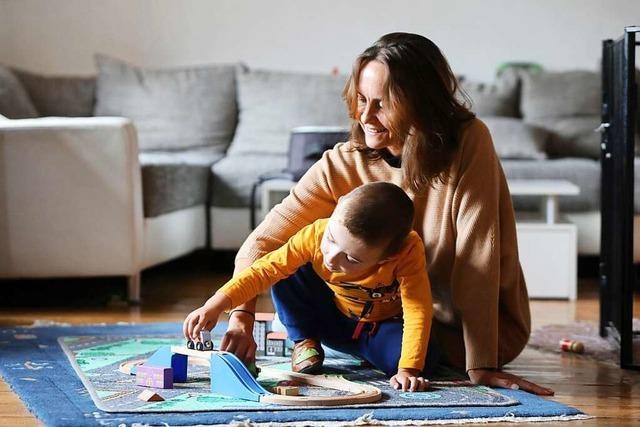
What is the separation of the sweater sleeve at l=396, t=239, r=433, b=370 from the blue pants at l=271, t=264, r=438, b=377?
4.9 inches

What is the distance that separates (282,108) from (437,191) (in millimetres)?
2254

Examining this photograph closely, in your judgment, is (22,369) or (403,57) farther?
(22,369)

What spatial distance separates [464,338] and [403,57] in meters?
0.52

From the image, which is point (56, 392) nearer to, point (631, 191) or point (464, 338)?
point (464, 338)

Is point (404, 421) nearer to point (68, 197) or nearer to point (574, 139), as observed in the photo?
point (68, 197)

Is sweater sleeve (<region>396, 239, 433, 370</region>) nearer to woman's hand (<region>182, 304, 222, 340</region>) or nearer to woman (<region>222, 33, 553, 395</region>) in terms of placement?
woman (<region>222, 33, 553, 395</region>)

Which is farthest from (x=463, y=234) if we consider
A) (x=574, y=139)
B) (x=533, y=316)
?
(x=574, y=139)

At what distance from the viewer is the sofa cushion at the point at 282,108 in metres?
4.12

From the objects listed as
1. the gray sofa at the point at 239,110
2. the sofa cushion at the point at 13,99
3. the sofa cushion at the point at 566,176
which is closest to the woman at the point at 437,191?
the sofa cushion at the point at 566,176

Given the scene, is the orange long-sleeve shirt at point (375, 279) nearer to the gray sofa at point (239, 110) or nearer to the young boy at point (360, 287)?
the young boy at point (360, 287)

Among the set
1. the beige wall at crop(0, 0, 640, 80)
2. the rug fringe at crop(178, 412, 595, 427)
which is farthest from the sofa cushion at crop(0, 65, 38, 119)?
the rug fringe at crop(178, 412, 595, 427)

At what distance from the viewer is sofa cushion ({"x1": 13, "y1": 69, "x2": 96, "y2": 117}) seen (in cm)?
418

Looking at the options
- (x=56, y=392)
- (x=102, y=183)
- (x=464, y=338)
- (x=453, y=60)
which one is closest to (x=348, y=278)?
(x=464, y=338)

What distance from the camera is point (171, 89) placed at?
4242mm
